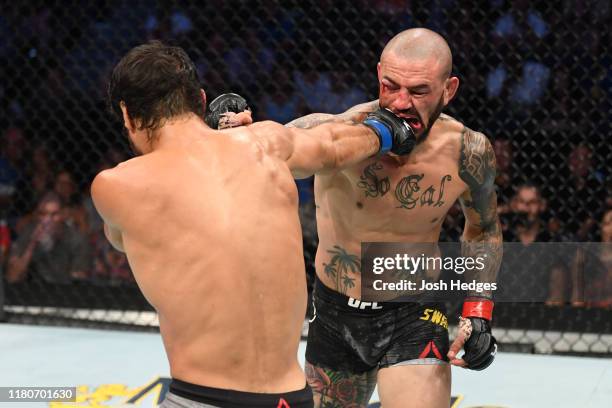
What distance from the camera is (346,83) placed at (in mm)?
4395

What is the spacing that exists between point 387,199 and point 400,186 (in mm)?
46

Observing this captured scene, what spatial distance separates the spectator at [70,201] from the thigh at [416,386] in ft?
8.27

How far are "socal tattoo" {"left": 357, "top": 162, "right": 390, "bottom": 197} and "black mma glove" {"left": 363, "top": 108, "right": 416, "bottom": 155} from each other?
0.22 metres

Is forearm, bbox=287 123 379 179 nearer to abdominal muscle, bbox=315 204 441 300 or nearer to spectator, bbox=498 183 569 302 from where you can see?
abdominal muscle, bbox=315 204 441 300

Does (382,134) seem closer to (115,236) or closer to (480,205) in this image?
(480,205)

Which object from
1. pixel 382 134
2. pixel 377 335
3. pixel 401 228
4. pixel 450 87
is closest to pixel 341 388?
pixel 377 335

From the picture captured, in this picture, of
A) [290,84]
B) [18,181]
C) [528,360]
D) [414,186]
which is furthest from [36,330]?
[414,186]

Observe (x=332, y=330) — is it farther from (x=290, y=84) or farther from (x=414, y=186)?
(x=290, y=84)

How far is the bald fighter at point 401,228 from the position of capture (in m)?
2.32

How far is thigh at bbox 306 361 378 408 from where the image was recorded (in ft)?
7.96

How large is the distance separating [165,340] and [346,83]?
288 cm

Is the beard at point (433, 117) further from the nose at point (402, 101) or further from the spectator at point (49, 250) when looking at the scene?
the spectator at point (49, 250)

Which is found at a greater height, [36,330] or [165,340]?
[165,340]

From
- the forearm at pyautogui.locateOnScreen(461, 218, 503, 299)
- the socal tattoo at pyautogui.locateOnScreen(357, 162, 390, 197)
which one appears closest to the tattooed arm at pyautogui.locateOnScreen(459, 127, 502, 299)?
the forearm at pyautogui.locateOnScreen(461, 218, 503, 299)
